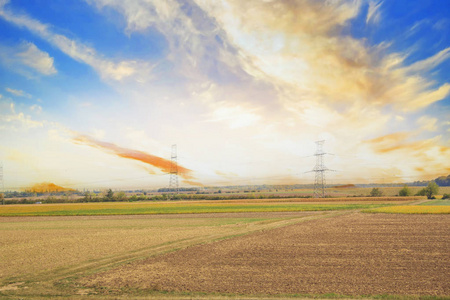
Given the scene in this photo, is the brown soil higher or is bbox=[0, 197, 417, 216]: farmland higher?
the brown soil

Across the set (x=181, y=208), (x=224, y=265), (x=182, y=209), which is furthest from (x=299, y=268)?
(x=181, y=208)

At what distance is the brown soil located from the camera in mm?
13578

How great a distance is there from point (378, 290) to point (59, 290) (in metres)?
14.2

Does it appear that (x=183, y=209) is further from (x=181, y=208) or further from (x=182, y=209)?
(x=181, y=208)

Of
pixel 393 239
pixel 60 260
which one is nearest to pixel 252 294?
pixel 60 260

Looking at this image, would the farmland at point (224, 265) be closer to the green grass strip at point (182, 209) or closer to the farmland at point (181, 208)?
the green grass strip at point (182, 209)

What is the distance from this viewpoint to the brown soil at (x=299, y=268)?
44.5 feet

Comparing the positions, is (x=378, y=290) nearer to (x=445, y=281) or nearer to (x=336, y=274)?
(x=336, y=274)

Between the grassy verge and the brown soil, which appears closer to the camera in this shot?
the brown soil

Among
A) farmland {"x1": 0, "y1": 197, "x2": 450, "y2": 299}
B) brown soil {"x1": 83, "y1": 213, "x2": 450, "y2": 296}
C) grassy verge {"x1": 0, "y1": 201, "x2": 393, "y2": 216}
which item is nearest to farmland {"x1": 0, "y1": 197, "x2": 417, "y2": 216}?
grassy verge {"x1": 0, "y1": 201, "x2": 393, "y2": 216}

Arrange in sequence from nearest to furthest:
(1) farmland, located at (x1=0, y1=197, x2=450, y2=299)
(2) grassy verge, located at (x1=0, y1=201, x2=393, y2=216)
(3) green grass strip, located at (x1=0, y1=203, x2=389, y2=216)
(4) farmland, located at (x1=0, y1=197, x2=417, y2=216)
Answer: (1) farmland, located at (x1=0, y1=197, x2=450, y2=299), (3) green grass strip, located at (x1=0, y1=203, x2=389, y2=216), (2) grassy verge, located at (x1=0, y1=201, x2=393, y2=216), (4) farmland, located at (x1=0, y1=197, x2=417, y2=216)

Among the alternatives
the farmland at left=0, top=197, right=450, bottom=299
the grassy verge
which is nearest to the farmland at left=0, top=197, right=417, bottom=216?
the grassy verge

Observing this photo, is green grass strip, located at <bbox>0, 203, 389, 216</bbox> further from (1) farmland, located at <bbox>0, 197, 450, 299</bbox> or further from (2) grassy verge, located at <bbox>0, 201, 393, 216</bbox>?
(1) farmland, located at <bbox>0, 197, 450, 299</bbox>

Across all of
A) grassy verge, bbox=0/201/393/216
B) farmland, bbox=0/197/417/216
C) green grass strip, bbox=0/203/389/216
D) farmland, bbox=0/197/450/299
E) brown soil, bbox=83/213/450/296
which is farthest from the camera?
farmland, bbox=0/197/417/216
